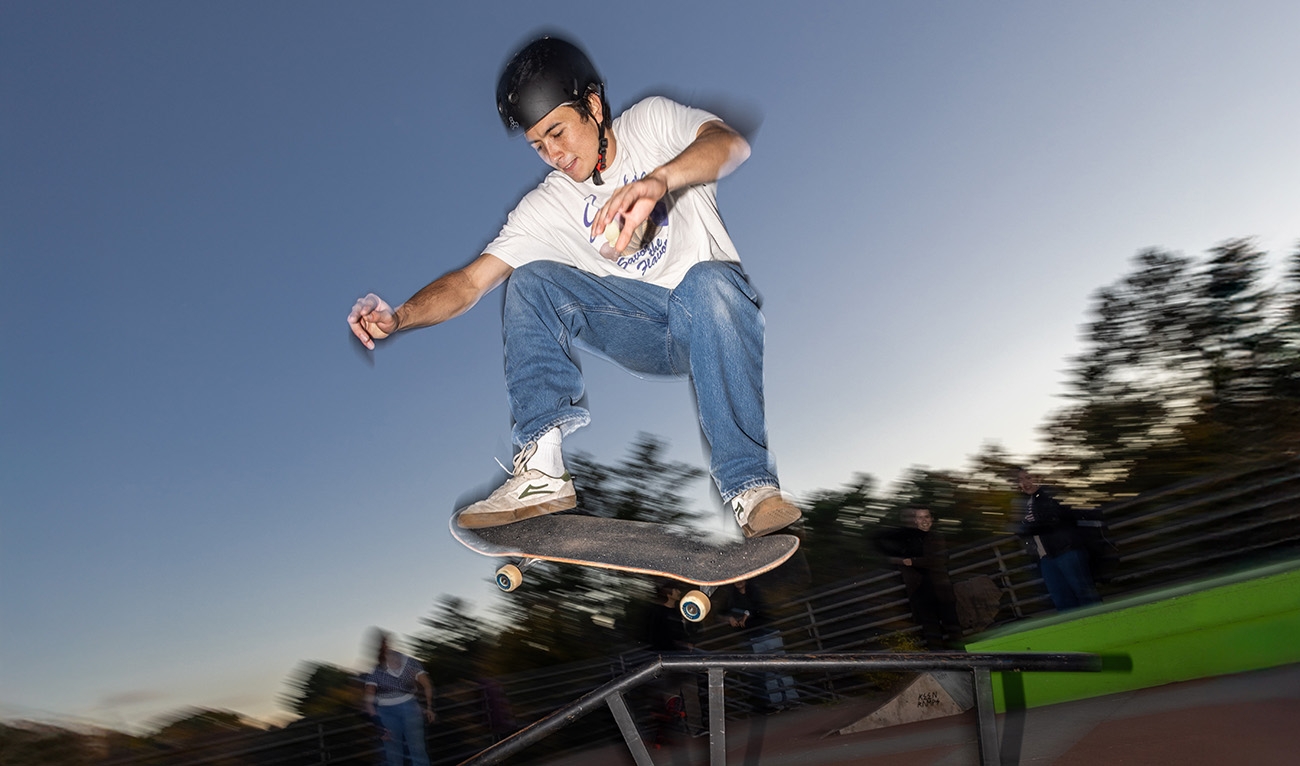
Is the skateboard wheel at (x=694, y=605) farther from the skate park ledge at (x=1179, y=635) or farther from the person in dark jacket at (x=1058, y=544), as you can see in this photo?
the person in dark jacket at (x=1058, y=544)

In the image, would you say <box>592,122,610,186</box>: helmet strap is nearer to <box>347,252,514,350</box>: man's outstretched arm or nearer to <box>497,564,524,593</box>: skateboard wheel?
<box>347,252,514,350</box>: man's outstretched arm

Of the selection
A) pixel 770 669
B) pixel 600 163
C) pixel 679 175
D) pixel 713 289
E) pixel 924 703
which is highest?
pixel 600 163

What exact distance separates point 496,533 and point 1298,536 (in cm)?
865

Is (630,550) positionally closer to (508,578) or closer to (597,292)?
(508,578)

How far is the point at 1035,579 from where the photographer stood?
923cm

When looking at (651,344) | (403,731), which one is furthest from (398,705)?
(651,344)

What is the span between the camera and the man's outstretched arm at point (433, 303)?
256 cm

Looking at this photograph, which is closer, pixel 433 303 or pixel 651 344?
pixel 433 303

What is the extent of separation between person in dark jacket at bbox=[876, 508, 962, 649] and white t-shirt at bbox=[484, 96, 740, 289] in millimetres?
5057

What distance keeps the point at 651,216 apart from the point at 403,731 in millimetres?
5623

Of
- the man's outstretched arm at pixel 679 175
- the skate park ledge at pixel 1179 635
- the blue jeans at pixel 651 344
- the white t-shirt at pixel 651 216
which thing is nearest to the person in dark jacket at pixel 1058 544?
the skate park ledge at pixel 1179 635

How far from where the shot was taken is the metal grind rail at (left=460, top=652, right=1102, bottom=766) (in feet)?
7.15

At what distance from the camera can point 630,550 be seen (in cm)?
235

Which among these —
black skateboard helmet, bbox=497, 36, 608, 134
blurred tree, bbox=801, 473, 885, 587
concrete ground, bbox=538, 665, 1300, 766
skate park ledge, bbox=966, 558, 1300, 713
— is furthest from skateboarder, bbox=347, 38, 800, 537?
blurred tree, bbox=801, 473, 885, 587
